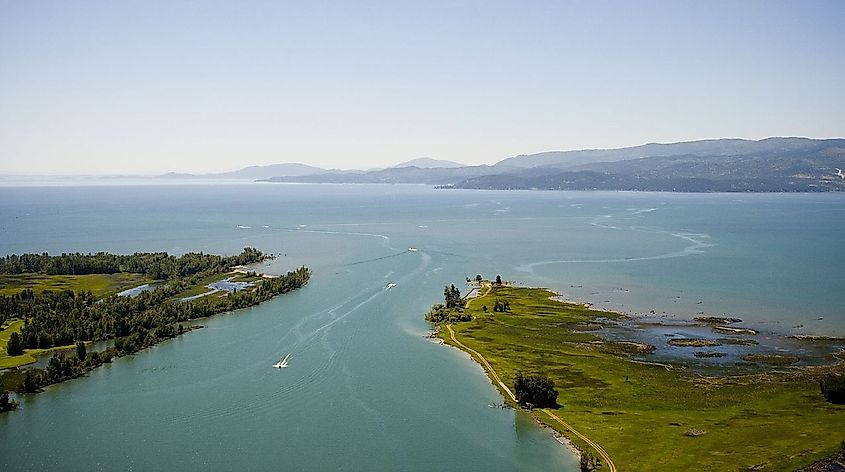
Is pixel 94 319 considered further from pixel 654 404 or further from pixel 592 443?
pixel 654 404

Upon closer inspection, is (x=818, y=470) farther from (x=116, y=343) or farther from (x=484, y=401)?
(x=116, y=343)

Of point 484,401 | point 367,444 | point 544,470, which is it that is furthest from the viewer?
point 484,401

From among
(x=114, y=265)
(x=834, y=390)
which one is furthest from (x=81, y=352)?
(x=834, y=390)

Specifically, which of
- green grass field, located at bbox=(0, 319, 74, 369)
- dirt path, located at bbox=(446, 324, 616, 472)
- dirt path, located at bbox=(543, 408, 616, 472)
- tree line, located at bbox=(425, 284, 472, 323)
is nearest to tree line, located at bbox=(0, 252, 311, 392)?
green grass field, located at bbox=(0, 319, 74, 369)

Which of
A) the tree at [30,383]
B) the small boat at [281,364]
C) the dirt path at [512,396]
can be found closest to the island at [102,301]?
the tree at [30,383]

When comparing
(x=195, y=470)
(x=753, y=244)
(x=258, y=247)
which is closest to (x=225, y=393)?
(x=195, y=470)

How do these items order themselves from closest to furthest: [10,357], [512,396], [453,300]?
A: [512,396] → [10,357] → [453,300]
